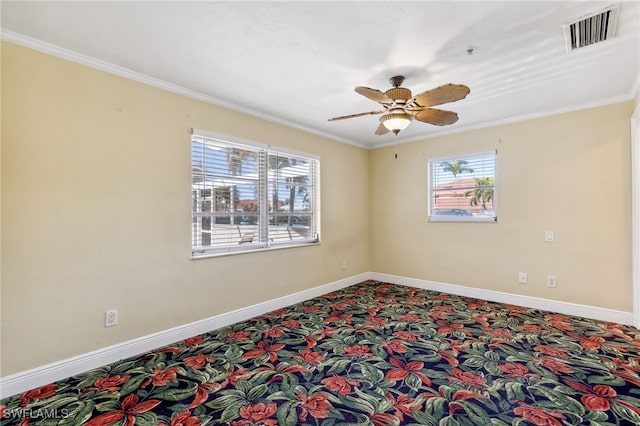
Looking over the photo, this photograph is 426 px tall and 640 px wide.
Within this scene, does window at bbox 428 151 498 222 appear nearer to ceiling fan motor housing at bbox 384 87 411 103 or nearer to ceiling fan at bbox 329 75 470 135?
ceiling fan at bbox 329 75 470 135

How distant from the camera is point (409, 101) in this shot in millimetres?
2625

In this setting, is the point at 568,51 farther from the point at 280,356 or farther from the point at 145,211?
the point at 145,211

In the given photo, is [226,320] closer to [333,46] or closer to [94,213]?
[94,213]

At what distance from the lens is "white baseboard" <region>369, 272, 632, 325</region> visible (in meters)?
3.49

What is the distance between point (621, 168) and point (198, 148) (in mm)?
4763

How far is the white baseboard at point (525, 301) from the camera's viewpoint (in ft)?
11.5

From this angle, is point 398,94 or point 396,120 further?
point 396,120

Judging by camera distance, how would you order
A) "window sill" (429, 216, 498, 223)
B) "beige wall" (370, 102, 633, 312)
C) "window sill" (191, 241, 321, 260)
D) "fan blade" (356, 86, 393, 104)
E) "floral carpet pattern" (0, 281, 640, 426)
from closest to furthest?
"floral carpet pattern" (0, 281, 640, 426)
"fan blade" (356, 86, 393, 104)
"window sill" (191, 241, 321, 260)
"beige wall" (370, 102, 633, 312)
"window sill" (429, 216, 498, 223)

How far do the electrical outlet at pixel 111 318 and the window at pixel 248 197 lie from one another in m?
0.87

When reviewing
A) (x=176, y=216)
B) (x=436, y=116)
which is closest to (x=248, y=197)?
(x=176, y=216)

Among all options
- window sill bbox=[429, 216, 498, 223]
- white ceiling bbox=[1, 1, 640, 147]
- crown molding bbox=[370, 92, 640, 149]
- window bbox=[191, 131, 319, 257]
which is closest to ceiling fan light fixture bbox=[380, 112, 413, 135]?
white ceiling bbox=[1, 1, 640, 147]

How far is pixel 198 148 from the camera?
3.29 meters

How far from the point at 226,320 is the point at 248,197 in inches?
57.8

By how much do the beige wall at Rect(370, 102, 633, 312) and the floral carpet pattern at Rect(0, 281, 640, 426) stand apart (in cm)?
62
